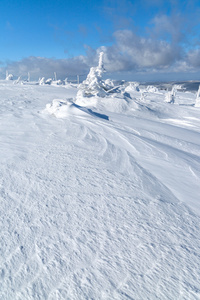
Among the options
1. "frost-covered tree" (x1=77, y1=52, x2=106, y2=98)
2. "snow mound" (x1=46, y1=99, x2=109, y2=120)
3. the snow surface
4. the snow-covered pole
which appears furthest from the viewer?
the snow-covered pole

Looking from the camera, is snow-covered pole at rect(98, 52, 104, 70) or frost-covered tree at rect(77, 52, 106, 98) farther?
snow-covered pole at rect(98, 52, 104, 70)

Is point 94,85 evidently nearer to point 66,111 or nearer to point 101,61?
point 101,61

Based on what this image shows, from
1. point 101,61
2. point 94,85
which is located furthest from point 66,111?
point 101,61

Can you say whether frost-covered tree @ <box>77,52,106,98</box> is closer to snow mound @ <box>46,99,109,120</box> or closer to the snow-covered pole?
the snow-covered pole

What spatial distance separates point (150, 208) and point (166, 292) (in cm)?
95

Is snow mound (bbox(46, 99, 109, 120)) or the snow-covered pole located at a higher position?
the snow-covered pole

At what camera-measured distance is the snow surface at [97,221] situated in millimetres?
1463

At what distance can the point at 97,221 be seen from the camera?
2062mm

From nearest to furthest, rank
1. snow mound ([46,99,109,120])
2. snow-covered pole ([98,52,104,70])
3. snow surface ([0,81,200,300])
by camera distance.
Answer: snow surface ([0,81,200,300]) < snow mound ([46,99,109,120]) < snow-covered pole ([98,52,104,70])

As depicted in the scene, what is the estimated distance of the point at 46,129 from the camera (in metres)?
5.46

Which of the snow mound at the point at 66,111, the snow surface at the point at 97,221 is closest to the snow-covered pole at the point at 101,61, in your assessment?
the snow mound at the point at 66,111

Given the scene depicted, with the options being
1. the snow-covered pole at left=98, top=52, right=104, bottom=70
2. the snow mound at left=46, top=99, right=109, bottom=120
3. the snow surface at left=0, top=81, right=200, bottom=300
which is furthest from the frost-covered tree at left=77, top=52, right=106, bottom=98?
the snow surface at left=0, top=81, right=200, bottom=300

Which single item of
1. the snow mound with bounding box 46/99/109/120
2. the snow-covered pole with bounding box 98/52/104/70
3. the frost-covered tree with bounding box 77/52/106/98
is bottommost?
the snow mound with bounding box 46/99/109/120

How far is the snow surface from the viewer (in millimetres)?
1463
